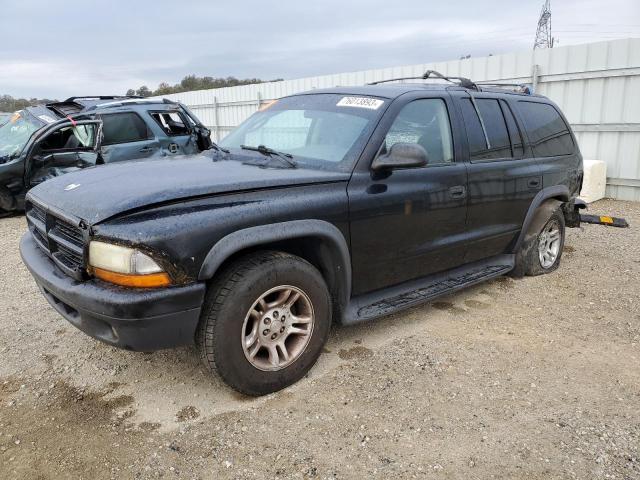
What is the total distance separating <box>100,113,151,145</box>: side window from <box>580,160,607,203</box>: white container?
7.35 meters

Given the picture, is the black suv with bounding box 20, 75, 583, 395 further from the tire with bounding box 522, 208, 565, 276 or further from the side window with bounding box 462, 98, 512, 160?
the tire with bounding box 522, 208, 565, 276

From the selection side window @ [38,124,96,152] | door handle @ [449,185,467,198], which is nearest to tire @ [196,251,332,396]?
door handle @ [449,185,467,198]

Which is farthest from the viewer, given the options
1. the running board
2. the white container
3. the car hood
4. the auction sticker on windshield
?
the white container

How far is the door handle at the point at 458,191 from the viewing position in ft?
12.4

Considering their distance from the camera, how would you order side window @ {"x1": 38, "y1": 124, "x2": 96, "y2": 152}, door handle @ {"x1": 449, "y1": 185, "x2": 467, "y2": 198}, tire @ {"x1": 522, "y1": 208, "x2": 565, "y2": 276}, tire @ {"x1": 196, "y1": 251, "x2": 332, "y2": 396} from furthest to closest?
side window @ {"x1": 38, "y1": 124, "x2": 96, "y2": 152} → tire @ {"x1": 522, "y1": 208, "x2": 565, "y2": 276} → door handle @ {"x1": 449, "y1": 185, "x2": 467, "y2": 198} → tire @ {"x1": 196, "y1": 251, "x2": 332, "y2": 396}

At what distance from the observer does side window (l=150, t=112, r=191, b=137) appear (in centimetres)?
863

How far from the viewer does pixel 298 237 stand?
116 inches

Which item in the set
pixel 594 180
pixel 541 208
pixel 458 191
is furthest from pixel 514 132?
pixel 594 180

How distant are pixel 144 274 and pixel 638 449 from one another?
258cm

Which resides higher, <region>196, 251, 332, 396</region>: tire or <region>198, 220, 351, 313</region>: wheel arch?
<region>198, 220, 351, 313</region>: wheel arch

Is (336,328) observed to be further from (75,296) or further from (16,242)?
(16,242)

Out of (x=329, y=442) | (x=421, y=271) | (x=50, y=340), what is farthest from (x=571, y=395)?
(x=50, y=340)

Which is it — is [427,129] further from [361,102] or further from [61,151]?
[61,151]

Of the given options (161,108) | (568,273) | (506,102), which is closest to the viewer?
(506,102)
